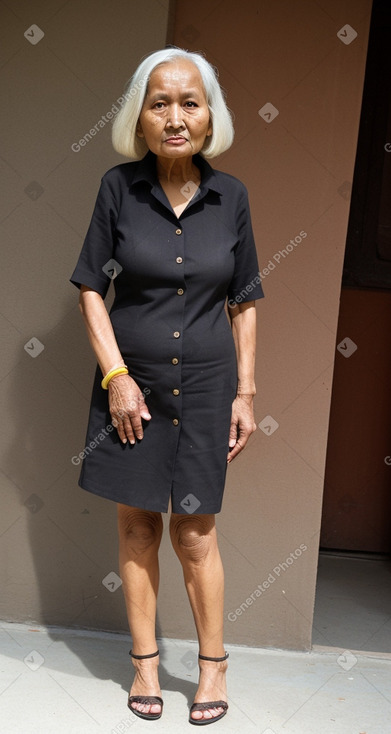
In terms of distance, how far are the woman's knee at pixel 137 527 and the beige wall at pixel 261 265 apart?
542 millimetres

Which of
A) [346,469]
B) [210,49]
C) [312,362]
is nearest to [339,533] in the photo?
[346,469]

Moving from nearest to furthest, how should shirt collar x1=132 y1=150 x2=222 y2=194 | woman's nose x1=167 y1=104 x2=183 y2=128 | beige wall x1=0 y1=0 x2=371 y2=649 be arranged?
woman's nose x1=167 y1=104 x2=183 y2=128, shirt collar x1=132 y1=150 x2=222 y2=194, beige wall x1=0 y1=0 x2=371 y2=649

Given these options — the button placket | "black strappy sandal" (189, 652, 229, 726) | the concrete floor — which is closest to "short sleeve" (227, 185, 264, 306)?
the button placket

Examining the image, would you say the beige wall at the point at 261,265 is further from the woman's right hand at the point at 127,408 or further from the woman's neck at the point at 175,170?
the woman's right hand at the point at 127,408

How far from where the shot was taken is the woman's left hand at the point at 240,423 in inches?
99.3

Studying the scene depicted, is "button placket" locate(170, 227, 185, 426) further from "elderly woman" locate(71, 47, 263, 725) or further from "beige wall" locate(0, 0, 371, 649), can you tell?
"beige wall" locate(0, 0, 371, 649)

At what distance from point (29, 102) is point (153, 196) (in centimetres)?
81

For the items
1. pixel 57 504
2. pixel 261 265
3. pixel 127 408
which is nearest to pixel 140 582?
pixel 127 408

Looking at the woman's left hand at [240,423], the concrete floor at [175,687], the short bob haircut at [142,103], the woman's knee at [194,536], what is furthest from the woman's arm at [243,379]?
the concrete floor at [175,687]

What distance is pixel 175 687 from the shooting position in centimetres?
270

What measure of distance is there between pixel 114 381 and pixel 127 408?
0.08 meters

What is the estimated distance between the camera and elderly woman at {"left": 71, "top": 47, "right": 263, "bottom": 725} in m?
2.36

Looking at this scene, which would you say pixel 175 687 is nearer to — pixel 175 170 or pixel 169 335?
pixel 169 335

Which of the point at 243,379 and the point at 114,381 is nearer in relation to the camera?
the point at 114,381
